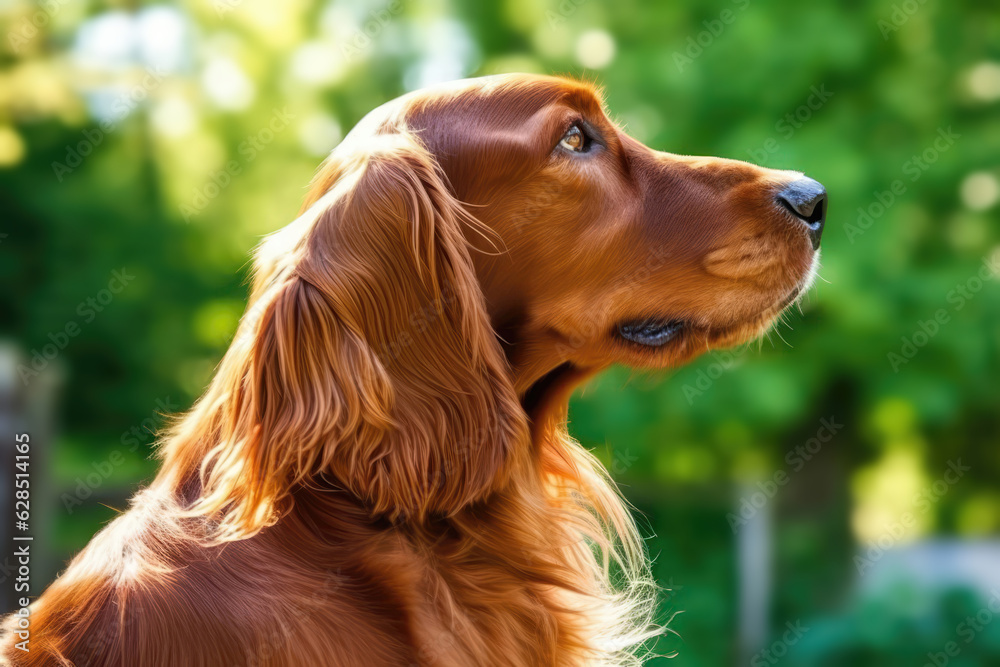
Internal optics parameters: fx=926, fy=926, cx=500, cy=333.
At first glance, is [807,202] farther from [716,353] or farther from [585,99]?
[716,353]

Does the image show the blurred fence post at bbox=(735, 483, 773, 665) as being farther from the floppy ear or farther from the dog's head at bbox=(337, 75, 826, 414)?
the floppy ear

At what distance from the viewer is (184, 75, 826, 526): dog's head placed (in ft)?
6.84

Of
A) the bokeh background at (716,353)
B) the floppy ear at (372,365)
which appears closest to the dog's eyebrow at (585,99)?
the floppy ear at (372,365)

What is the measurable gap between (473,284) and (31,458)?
4.78 m

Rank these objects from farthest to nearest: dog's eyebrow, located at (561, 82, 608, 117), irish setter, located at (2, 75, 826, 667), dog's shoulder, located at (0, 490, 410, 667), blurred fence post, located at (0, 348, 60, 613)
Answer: blurred fence post, located at (0, 348, 60, 613) → dog's eyebrow, located at (561, 82, 608, 117) → irish setter, located at (2, 75, 826, 667) → dog's shoulder, located at (0, 490, 410, 667)

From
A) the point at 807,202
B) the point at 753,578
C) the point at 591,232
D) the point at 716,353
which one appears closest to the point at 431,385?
the point at 591,232

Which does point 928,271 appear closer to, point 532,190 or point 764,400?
point 764,400

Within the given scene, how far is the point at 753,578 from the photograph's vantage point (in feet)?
22.7

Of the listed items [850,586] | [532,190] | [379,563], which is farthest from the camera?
[850,586]

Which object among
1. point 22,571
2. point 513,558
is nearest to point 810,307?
point 513,558

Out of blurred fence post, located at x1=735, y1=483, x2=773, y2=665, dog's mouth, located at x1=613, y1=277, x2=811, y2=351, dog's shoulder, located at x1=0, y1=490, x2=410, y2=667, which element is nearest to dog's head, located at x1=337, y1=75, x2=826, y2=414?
dog's mouth, located at x1=613, y1=277, x2=811, y2=351

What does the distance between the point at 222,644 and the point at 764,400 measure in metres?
4.60

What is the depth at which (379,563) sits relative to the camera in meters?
2.09

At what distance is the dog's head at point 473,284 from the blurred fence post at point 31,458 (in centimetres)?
324
